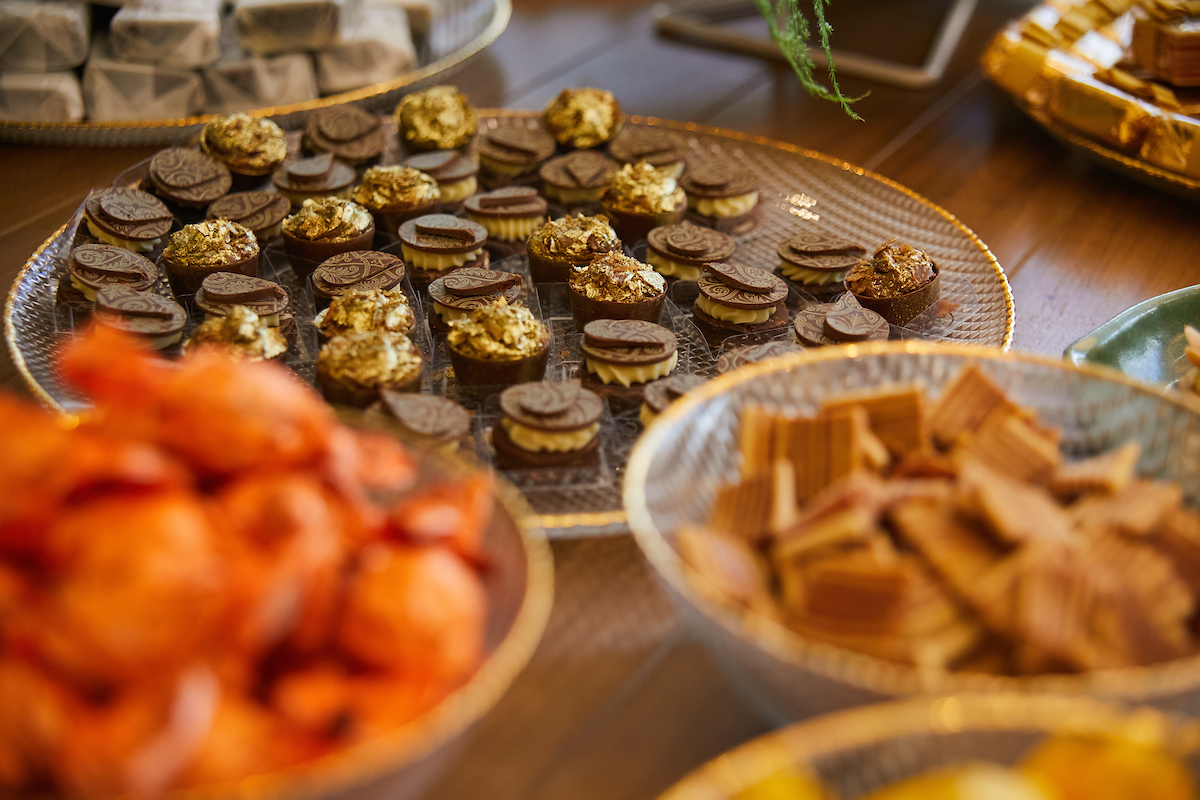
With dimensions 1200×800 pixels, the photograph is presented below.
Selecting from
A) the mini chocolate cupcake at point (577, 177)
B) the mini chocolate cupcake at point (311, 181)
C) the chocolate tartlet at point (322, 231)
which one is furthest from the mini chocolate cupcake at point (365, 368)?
the mini chocolate cupcake at point (577, 177)

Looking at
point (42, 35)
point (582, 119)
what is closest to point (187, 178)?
point (42, 35)

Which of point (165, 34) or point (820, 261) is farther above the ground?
point (165, 34)

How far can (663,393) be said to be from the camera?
1.41 m

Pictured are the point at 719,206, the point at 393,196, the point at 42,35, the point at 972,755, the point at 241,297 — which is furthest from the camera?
the point at 42,35

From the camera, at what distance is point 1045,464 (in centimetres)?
103

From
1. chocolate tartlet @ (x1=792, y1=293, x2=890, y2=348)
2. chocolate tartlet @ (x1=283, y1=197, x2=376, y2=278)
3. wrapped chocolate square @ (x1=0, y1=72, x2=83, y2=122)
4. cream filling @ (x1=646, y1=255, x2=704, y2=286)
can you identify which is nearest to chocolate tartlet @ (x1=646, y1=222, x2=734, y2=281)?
cream filling @ (x1=646, y1=255, x2=704, y2=286)

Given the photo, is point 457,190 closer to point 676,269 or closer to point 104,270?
point 676,269

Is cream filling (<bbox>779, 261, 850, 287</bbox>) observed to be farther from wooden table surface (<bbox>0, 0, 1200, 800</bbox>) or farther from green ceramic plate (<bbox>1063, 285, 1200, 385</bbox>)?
green ceramic plate (<bbox>1063, 285, 1200, 385</bbox>)

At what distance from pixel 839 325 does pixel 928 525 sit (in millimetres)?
691

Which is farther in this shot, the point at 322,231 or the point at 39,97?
the point at 39,97

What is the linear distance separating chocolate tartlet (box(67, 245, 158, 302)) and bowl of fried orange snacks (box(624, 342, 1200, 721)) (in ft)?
3.50

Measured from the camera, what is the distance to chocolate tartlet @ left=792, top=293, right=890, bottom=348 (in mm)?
1554

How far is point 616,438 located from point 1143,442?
676mm

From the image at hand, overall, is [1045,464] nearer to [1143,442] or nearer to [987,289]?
[1143,442]
